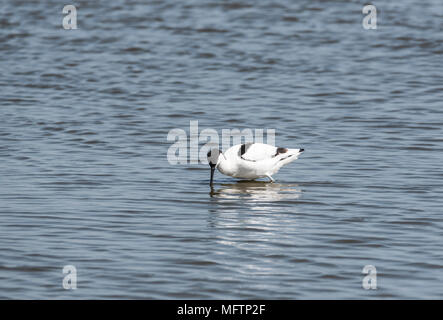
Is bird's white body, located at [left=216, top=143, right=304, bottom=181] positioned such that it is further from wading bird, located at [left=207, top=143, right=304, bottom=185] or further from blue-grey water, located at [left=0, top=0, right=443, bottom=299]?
blue-grey water, located at [left=0, top=0, right=443, bottom=299]

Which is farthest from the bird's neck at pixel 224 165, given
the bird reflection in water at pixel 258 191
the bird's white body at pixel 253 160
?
the bird reflection in water at pixel 258 191

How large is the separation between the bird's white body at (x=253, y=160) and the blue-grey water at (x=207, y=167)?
0.89 feet

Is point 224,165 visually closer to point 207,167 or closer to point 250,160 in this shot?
point 250,160

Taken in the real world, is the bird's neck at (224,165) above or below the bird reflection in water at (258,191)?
above

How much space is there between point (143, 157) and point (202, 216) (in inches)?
129

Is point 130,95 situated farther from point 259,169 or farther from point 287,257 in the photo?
point 287,257

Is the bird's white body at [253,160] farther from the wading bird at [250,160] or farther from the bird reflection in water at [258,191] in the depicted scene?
the bird reflection in water at [258,191]

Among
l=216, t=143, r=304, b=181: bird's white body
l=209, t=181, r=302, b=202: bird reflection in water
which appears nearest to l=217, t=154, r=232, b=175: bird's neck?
l=216, t=143, r=304, b=181: bird's white body

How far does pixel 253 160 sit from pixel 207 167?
53.6 inches

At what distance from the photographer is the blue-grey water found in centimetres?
809

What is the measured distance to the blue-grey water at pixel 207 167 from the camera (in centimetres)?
809

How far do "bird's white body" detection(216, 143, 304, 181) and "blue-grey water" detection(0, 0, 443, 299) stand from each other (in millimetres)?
273

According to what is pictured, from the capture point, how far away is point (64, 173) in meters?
11.9

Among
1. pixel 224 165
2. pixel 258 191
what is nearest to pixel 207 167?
pixel 224 165
